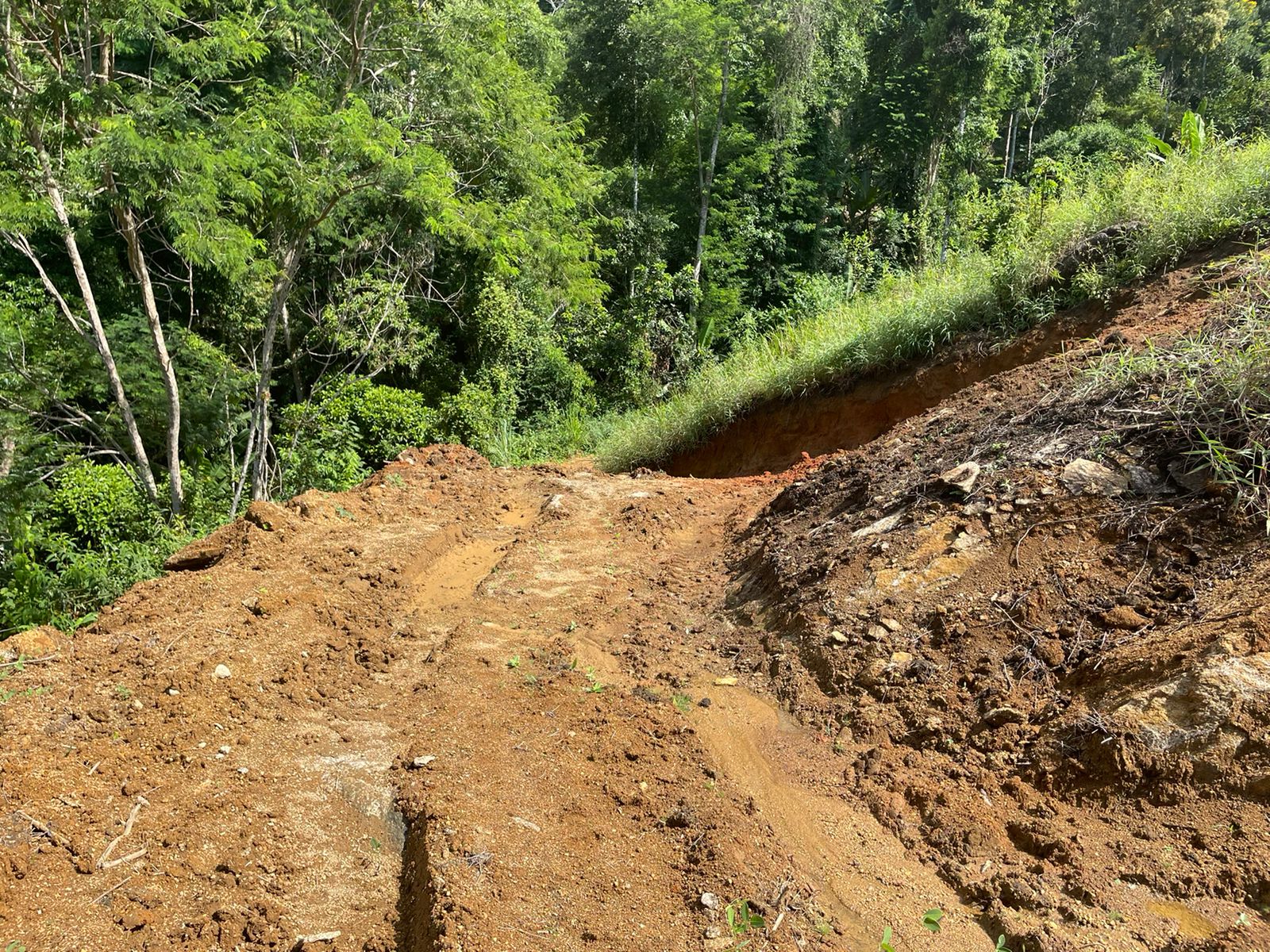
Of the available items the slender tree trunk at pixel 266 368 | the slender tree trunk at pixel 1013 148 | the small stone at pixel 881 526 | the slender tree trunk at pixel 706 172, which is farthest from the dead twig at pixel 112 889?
the slender tree trunk at pixel 1013 148

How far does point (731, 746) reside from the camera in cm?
286

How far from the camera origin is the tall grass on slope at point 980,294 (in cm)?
550

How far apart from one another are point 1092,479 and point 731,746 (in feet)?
6.08

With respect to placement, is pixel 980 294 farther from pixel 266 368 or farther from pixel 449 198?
pixel 266 368

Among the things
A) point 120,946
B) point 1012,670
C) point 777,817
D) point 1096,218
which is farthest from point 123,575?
point 1096,218

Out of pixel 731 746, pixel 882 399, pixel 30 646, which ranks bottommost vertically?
pixel 731 746

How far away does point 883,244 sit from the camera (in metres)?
19.0

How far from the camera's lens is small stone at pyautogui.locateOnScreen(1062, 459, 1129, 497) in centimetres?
303

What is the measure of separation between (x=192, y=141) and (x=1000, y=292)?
6681mm

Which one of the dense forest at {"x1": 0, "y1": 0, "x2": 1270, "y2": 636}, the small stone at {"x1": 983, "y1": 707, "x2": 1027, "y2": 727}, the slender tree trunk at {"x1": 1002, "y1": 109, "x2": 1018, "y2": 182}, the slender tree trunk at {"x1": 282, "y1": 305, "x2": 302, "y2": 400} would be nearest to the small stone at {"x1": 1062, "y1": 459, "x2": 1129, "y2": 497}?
the small stone at {"x1": 983, "y1": 707, "x2": 1027, "y2": 727}

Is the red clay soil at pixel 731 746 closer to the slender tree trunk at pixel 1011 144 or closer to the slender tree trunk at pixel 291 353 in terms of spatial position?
the slender tree trunk at pixel 291 353

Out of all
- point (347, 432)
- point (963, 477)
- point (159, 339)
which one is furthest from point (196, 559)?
point (963, 477)

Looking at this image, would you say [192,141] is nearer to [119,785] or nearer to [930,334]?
[119,785]

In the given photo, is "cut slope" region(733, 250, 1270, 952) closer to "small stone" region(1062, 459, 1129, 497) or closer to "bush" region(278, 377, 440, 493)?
"small stone" region(1062, 459, 1129, 497)
